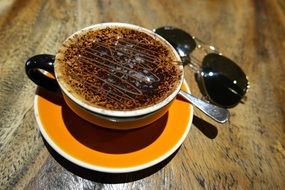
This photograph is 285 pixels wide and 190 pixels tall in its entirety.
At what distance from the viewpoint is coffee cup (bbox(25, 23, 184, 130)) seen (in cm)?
72

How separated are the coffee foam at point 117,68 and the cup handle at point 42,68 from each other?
3 centimetres

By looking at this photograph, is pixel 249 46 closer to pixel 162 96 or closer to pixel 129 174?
pixel 162 96

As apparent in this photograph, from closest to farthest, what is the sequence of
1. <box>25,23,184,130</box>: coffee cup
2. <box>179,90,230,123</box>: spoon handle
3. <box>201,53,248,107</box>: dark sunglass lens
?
<box>25,23,184,130</box>: coffee cup < <box>179,90,230,123</box>: spoon handle < <box>201,53,248,107</box>: dark sunglass lens

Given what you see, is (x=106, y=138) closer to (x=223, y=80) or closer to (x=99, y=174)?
(x=99, y=174)

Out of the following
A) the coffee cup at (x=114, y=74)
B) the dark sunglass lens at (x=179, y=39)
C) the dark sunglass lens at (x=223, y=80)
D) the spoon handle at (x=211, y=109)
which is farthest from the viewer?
the dark sunglass lens at (x=179, y=39)

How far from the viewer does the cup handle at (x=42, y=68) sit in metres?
0.77

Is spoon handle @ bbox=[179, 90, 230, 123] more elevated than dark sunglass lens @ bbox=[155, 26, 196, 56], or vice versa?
dark sunglass lens @ bbox=[155, 26, 196, 56]

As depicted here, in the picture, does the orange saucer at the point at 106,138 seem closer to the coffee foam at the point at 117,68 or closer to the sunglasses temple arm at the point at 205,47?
the coffee foam at the point at 117,68

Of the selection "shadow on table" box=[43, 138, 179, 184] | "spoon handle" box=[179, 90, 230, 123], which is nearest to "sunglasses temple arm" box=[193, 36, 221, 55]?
"spoon handle" box=[179, 90, 230, 123]

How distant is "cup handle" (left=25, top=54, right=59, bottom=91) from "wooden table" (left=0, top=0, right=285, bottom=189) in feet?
0.30

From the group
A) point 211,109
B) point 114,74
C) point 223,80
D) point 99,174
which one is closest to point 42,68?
point 114,74

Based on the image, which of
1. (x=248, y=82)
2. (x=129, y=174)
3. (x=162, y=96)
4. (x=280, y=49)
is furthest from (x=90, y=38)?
(x=280, y=49)

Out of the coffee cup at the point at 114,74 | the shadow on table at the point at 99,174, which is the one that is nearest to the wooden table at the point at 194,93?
the shadow on table at the point at 99,174

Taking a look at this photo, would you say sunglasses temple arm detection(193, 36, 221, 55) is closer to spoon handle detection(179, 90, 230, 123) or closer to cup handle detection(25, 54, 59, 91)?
spoon handle detection(179, 90, 230, 123)
